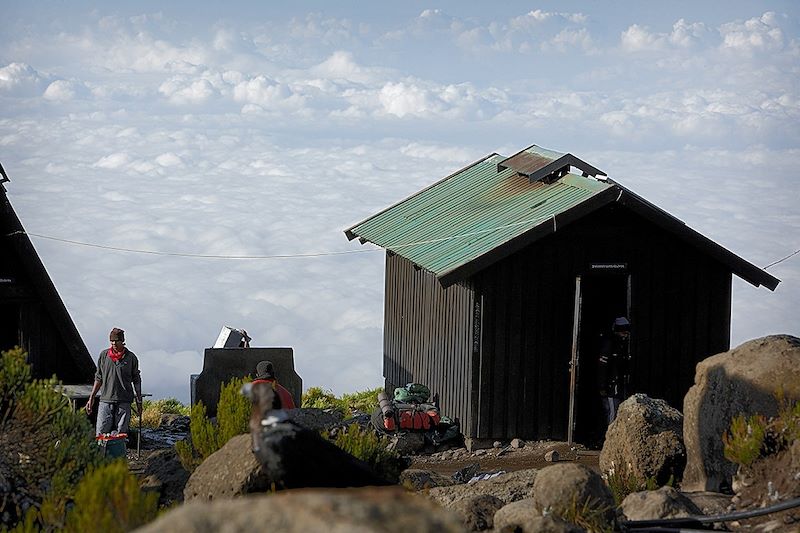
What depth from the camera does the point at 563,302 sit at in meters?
18.2

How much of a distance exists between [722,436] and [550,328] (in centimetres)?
567

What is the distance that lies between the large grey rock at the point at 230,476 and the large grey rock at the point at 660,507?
12.9ft

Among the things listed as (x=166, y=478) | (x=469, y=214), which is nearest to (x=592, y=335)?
(x=469, y=214)

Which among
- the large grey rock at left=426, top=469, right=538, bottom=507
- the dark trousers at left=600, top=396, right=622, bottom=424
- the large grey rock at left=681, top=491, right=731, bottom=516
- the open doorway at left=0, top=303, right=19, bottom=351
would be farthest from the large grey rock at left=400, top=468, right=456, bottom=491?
the open doorway at left=0, top=303, right=19, bottom=351

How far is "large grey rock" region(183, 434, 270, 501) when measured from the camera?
9.21 meters

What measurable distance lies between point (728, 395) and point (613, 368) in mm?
5394

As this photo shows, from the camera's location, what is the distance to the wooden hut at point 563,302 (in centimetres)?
1788

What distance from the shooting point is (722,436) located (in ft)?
41.5

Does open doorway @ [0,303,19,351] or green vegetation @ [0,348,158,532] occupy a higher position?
open doorway @ [0,303,19,351]

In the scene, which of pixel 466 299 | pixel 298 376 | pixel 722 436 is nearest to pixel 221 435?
pixel 722 436

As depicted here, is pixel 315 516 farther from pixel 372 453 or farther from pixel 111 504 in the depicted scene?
pixel 372 453

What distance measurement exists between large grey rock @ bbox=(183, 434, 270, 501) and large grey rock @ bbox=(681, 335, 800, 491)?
19.4 feet

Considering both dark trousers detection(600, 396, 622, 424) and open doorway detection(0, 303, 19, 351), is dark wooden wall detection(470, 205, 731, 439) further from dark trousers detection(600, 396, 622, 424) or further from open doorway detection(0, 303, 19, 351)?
open doorway detection(0, 303, 19, 351)

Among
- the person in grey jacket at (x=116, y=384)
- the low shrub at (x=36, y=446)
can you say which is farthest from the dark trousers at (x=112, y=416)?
the low shrub at (x=36, y=446)
